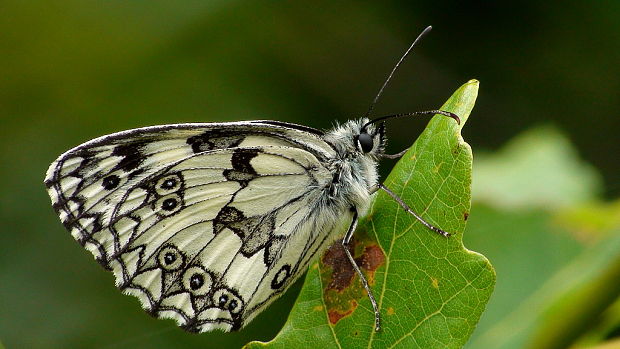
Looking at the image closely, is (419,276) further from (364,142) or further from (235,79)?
(235,79)

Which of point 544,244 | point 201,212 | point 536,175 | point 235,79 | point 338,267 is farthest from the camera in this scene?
point 235,79

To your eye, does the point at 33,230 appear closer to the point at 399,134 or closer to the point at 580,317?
the point at 399,134

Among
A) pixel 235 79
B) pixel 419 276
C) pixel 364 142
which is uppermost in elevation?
pixel 364 142

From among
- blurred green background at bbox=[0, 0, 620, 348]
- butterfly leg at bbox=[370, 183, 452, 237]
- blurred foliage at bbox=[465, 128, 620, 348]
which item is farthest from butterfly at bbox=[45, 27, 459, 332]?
blurred green background at bbox=[0, 0, 620, 348]

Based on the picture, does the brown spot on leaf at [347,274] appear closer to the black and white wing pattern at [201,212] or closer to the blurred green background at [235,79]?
the black and white wing pattern at [201,212]

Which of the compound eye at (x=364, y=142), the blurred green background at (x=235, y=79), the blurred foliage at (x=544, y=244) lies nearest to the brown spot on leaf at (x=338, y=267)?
the compound eye at (x=364, y=142)

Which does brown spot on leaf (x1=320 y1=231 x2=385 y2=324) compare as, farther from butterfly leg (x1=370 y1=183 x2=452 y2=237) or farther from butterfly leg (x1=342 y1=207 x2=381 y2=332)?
butterfly leg (x1=370 y1=183 x2=452 y2=237)

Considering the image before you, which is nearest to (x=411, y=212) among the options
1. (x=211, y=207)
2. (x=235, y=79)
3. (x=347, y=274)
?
(x=347, y=274)
